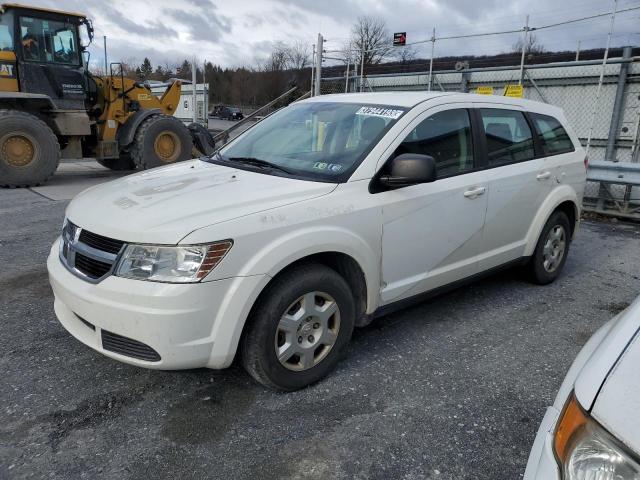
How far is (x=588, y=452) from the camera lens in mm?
1221

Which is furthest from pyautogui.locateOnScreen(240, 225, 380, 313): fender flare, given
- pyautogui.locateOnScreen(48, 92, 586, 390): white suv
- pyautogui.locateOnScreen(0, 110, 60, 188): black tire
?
pyautogui.locateOnScreen(0, 110, 60, 188): black tire

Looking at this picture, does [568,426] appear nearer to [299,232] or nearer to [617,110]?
[299,232]

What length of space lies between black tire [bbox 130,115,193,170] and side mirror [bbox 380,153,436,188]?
28.4 feet

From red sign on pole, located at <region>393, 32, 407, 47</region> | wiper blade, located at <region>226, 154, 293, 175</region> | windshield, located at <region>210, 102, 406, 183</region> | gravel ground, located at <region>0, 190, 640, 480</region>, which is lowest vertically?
gravel ground, located at <region>0, 190, 640, 480</region>

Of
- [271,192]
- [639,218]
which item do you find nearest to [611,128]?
[639,218]

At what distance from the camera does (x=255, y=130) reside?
4066mm

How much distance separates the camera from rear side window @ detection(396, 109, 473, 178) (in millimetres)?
3402

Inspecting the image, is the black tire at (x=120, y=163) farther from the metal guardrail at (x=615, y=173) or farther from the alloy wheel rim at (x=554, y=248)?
the alloy wheel rim at (x=554, y=248)

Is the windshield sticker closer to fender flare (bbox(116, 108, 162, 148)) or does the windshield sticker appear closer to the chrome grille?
the chrome grille

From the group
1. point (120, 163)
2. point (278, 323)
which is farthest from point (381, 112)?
point (120, 163)

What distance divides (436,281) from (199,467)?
2010mm

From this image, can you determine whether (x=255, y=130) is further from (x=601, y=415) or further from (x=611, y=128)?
(x=611, y=128)

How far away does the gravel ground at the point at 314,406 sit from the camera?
236 centimetres

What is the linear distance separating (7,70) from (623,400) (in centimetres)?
1104
